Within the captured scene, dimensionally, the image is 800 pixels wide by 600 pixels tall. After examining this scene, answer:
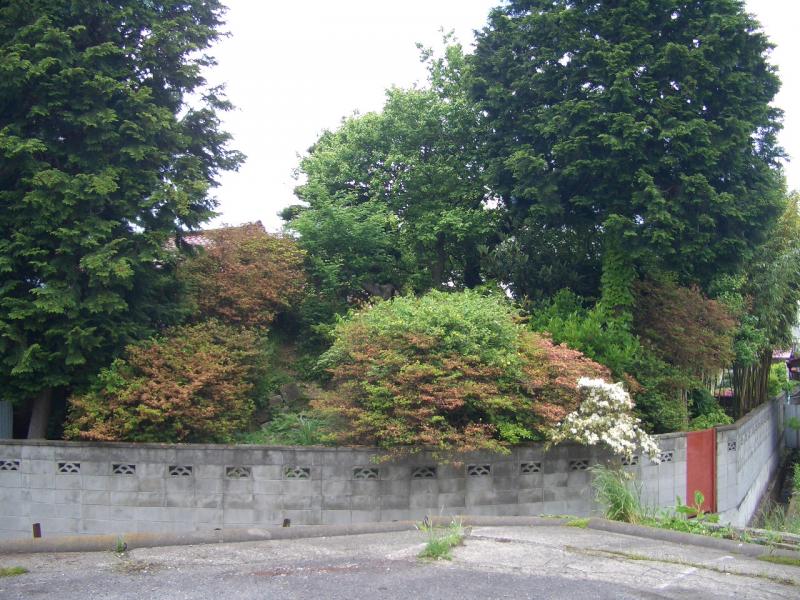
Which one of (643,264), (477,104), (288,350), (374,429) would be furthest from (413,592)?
(477,104)

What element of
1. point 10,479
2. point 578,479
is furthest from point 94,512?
point 578,479

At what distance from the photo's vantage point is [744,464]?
13914 mm

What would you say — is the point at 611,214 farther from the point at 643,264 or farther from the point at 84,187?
the point at 84,187

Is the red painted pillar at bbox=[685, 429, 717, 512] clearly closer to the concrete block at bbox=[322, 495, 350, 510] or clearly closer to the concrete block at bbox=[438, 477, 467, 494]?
the concrete block at bbox=[438, 477, 467, 494]

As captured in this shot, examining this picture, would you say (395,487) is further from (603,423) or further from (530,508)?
(603,423)

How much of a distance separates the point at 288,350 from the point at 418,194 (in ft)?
15.3

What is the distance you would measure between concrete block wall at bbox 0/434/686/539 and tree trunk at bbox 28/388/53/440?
41.3 inches

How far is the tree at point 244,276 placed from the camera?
11.2m

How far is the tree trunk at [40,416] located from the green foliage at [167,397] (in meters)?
0.63

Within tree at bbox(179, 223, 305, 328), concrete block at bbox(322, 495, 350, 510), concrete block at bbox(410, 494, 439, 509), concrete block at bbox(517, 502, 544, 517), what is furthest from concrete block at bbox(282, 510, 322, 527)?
tree at bbox(179, 223, 305, 328)

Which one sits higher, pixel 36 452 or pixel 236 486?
pixel 36 452

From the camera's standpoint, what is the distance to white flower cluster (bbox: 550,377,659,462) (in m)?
8.91

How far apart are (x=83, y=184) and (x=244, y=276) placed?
10.0ft

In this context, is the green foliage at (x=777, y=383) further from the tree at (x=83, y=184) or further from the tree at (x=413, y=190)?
the tree at (x=83, y=184)
